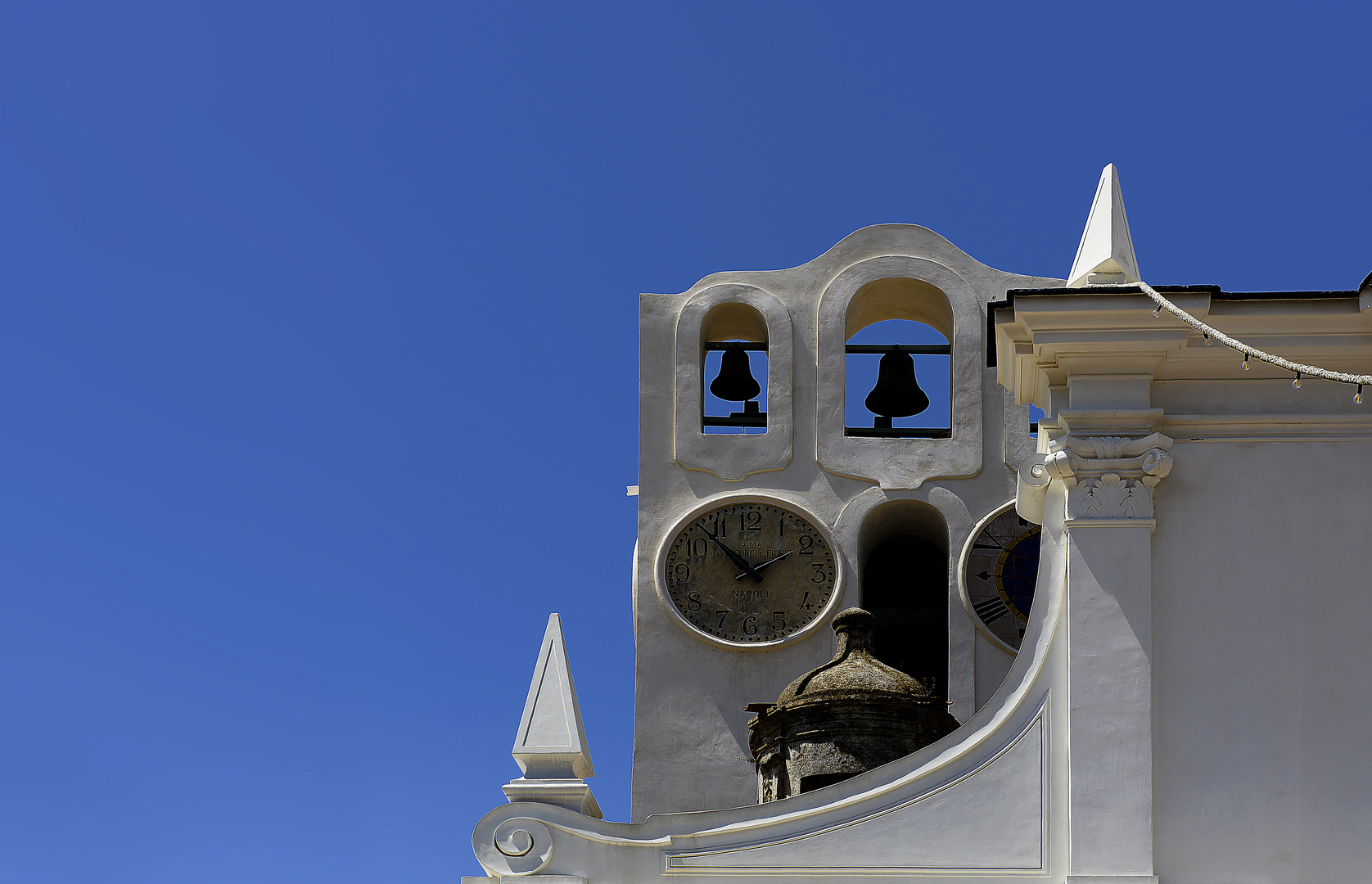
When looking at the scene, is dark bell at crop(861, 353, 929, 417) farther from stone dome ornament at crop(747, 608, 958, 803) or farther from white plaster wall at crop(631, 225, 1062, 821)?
stone dome ornament at crop(747, 608, 958, 803)

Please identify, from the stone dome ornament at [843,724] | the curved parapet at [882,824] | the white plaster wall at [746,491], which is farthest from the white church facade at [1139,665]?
the white plaster wall at [746,491]

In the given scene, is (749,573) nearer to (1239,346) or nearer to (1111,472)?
(1111,472)

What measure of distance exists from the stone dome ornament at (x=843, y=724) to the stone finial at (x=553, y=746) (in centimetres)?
319

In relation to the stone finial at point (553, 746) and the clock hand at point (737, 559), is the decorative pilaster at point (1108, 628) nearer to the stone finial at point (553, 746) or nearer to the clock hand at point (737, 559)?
the stone finial at point (553, 746)

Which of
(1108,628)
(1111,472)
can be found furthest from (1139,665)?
(1111,472)

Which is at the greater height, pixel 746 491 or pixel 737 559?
pixel 746 491

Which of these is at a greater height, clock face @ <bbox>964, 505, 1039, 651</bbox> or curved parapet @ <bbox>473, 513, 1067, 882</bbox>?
clock face @ <bbox>964, 505, 1039, 651</bbox>

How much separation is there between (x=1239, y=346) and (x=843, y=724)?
527cm

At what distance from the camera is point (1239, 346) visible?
1216 centimetres

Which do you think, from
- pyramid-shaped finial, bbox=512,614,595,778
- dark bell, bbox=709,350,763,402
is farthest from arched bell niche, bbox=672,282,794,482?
pyramid-shaped finial, bbox=512,614,595,778

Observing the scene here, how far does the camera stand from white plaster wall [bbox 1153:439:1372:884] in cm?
1216

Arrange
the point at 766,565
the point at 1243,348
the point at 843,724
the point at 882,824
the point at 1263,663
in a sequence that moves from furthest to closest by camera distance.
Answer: the point at 766,565 → the point at 843,724 → the point at 882,824 → the point at 1263,663 → the point at 1243,348

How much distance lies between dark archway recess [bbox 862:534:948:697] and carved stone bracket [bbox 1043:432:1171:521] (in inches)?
340

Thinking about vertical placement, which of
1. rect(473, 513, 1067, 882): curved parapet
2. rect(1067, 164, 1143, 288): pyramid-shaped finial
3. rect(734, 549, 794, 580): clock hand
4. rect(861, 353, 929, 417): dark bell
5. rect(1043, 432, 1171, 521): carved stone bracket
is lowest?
rect(473, 513, 1067, 882): curved parapet
